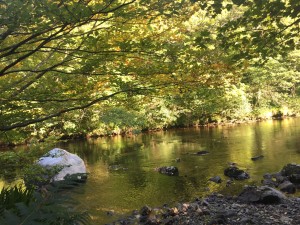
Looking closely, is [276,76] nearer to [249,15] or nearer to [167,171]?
[167,171]

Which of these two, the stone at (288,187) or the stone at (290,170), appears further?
the stone at (290,170)

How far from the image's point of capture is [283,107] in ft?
118

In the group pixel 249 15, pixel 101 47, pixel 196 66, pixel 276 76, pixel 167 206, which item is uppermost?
pixel 276 76

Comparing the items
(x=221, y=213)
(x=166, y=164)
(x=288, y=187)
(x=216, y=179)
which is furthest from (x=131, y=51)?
(x=166, y=164)

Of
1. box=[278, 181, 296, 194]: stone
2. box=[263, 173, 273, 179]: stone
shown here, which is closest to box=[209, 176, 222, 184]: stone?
box=[263, 173, 273, 179]: stone

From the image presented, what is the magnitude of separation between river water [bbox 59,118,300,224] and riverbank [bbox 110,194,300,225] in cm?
72

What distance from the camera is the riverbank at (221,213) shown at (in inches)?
292

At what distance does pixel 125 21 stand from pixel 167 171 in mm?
9386

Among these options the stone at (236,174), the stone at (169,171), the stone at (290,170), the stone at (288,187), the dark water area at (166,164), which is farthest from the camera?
the stone at (169,171)

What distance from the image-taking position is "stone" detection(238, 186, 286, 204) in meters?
8.95

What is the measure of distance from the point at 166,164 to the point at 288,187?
5.78 meters

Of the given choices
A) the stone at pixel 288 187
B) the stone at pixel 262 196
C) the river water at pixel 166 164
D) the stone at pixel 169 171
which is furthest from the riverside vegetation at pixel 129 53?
the stone at pixel 169 171

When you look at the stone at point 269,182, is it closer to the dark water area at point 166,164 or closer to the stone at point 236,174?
the dark water area at point 166,164

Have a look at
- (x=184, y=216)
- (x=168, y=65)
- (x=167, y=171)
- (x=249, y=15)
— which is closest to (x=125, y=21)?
(x=168, y=65)
